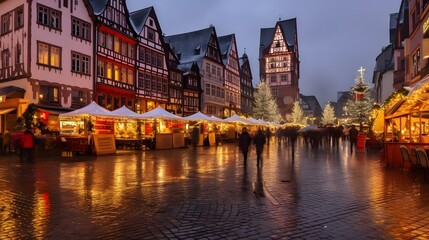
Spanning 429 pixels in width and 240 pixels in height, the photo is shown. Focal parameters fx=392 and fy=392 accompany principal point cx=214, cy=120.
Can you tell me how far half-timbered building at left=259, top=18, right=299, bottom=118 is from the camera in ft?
299

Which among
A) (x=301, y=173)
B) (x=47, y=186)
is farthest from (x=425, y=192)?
(x=47, y=186)

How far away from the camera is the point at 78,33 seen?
33.7m

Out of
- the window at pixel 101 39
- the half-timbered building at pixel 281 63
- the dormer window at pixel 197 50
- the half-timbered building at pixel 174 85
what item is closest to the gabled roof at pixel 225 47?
the dormer window at pixel 197 50

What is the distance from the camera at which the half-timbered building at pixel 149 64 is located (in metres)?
42.1

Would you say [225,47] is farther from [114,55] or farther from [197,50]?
[114,55]

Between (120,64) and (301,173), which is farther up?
(120,64)

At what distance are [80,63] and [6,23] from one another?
631 cm

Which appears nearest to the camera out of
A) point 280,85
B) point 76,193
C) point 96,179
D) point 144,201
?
point 144,201

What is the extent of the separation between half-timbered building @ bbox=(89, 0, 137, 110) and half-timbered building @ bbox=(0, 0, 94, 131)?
6.14ft

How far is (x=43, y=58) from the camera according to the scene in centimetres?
3027

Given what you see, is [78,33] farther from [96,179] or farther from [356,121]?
[356,121]

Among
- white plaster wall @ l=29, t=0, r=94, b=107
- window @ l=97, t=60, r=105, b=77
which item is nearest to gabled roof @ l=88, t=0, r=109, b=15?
white plaster wall @ l=29, t=0, r=94, b=107

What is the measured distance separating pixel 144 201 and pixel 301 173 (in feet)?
22.2

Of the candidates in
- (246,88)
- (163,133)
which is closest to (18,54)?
(163,133)
